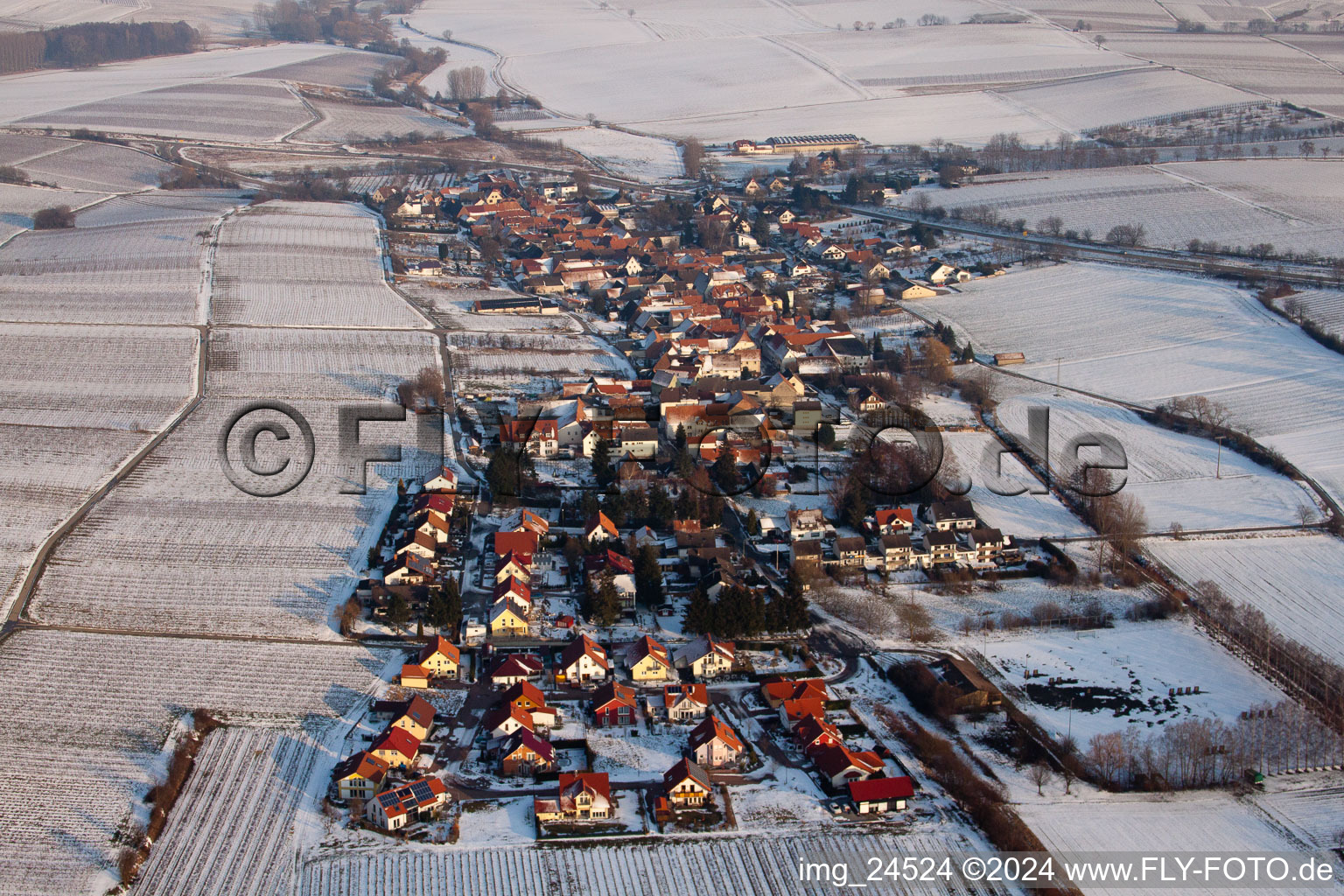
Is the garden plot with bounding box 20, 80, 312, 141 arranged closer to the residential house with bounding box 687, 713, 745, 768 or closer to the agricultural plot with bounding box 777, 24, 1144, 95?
the agricultural plot with bounding box 777, 24, 1144, 95

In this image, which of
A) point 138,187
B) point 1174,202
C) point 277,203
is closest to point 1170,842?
point 1174,202

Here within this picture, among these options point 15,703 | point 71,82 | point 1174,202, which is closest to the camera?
point 15,703

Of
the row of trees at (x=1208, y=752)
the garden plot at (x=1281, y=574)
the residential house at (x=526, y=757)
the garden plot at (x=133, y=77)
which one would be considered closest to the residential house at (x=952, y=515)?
the garden plot at (x=1281, y=574)

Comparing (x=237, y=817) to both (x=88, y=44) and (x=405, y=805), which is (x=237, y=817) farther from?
(x=88, y=44)

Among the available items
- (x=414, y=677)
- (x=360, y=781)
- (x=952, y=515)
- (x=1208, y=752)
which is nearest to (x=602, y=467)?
(x=952, y=515)

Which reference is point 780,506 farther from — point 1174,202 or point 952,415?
point 1174,202

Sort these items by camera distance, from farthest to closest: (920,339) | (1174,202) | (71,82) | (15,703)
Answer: (71,82) < (1174,202) < (920,339) < (15,703)
